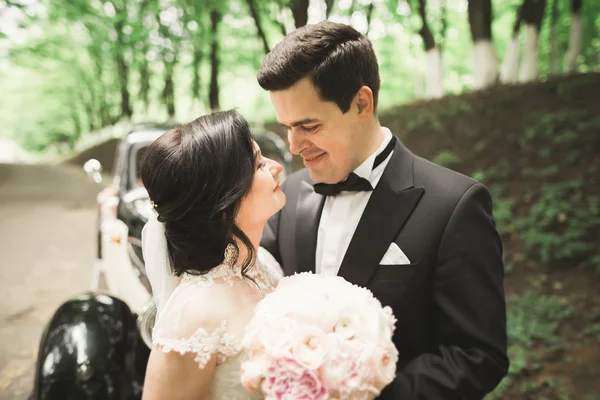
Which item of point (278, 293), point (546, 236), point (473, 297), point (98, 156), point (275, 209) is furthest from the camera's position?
point (98, 156)

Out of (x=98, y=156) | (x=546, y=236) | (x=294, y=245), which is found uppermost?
(x=294, y=245)

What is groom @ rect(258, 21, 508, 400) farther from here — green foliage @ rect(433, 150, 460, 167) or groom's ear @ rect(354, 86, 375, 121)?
green foliage @ rect(433, 150, 460, 167)

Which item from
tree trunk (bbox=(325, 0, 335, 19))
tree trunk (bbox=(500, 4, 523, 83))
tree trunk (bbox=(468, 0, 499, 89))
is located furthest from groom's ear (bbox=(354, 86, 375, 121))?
tree trunk (bbox=(500, 4, 523, 83))

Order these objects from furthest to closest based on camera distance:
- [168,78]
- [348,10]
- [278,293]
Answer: [168,78] → [348,10] → [278,293]

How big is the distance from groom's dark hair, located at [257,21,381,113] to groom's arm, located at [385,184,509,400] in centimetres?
54

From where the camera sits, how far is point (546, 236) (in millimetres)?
4066

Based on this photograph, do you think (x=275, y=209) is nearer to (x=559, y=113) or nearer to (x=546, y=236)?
(x=546, y=236)

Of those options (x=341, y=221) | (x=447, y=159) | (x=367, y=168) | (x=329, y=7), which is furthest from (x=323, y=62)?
(x=329, y=7)

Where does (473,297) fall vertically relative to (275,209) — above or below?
below

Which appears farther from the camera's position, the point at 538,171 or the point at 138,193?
the point at 538,171

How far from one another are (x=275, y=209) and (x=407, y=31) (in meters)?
6.02

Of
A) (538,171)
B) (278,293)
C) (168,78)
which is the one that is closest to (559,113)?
(538,171)

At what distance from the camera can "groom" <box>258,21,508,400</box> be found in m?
1.21

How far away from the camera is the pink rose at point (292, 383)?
34.3 inches
